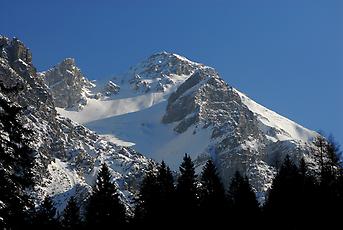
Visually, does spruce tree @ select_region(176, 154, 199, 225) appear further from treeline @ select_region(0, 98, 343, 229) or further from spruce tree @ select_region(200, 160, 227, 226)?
spruce tree @ select_region(200, 160, 227, 226)

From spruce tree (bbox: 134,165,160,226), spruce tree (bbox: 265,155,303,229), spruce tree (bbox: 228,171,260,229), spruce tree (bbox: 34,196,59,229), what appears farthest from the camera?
spruce tree (bbox: 228,171,260,229)

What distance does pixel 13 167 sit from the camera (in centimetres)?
2423

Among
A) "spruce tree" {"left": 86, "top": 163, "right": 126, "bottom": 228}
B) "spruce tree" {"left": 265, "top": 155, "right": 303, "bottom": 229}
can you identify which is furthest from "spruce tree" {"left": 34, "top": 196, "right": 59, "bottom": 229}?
"spruce tree" {"left": 265, "top": 155, "right": 303, "bottom": 229}

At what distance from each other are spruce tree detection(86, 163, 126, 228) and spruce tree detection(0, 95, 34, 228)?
89.3ft

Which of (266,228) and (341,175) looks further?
(266,228)

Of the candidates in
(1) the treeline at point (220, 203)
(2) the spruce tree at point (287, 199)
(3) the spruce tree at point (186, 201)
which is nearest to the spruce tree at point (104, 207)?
(1) the treeline at point (220, 203)

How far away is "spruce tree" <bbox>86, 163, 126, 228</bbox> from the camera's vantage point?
169 ft

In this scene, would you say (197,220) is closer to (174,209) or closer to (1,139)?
(174,209)

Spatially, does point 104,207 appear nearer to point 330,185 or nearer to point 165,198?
point 165,198

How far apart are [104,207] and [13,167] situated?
93.8ft

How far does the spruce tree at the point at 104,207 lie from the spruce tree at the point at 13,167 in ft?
89.3

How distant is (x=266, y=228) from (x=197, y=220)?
17.3 ft

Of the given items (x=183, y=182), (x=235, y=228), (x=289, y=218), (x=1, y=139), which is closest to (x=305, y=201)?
(x=289, y=218)

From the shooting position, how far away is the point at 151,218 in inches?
A: 2173
